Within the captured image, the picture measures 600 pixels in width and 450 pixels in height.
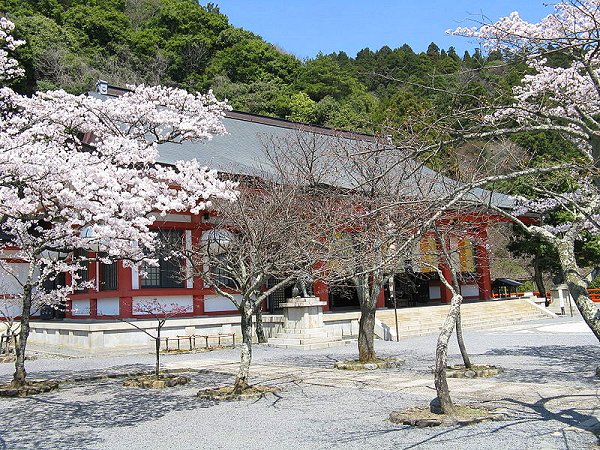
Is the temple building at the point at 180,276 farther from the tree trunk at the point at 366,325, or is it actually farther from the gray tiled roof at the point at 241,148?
the tree trunk at the point at 366,325

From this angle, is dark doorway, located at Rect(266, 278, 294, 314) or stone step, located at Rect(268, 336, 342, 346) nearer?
stone step, located at Rect(268, 336, 342, 346)

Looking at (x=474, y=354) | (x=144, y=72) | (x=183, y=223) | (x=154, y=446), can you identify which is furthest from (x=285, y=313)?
(x=144, y=72)

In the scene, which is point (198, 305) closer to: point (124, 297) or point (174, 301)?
point (174, 301)

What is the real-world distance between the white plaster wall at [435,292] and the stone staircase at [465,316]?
3.37 metres

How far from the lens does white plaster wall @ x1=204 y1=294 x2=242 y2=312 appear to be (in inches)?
807

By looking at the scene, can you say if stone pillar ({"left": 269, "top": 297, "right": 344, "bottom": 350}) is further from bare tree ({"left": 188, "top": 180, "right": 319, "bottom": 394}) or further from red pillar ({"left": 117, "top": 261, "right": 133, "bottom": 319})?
bare tree ({"left": 188, "top": 180, "right": 319, "bottom": 394})

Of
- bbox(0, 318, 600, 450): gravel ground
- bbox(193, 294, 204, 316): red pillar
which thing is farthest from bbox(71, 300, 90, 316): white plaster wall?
bbox(0, 318, 600, 450): gravel ground

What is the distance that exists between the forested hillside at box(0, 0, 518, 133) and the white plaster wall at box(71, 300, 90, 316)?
22.9 meters

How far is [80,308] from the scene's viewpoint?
66.3ft

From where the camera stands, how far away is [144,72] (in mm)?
47375

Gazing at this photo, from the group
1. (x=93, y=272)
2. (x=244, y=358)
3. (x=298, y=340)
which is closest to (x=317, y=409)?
(x=244, y=358)

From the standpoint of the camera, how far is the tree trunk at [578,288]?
5.79 meters

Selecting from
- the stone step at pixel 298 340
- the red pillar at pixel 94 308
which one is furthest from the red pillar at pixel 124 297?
the stone step at pixel 298 340

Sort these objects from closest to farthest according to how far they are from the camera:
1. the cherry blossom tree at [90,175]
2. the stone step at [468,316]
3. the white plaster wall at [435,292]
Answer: the cherry blossom tree at [90,175] < the stone step at [468,316] < the white plaster wall at [435,292]
